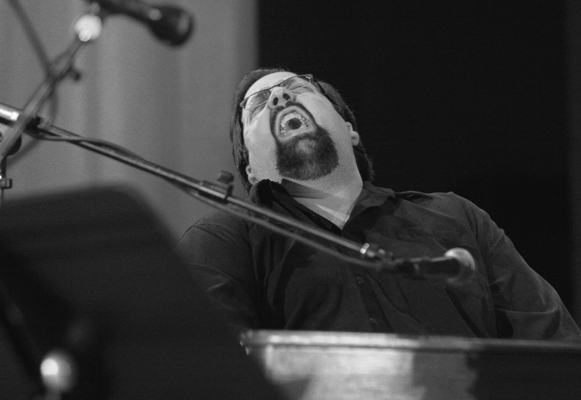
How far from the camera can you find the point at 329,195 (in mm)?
1967

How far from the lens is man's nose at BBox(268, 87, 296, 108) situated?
203 cm

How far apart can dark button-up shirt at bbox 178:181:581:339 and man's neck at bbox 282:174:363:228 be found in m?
0.10

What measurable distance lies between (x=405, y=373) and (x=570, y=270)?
1818 millimetres

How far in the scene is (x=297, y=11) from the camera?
249 cm

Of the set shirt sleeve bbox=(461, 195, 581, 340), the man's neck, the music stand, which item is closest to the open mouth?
the man's neck

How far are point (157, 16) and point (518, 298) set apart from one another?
120cm

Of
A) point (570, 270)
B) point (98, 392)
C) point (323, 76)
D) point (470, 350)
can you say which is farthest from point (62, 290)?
point (570, 270)

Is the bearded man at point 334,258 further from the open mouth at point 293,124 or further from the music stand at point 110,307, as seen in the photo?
the music stand at point 110,307

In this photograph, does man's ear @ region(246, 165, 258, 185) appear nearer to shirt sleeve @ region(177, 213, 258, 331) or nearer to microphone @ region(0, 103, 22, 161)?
shirt sleeve @ region(177, 213, 258, 331)

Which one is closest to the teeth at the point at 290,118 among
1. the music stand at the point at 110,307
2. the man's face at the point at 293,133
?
the man's face at the point at 293,133

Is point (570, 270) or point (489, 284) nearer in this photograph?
point (489, 284)

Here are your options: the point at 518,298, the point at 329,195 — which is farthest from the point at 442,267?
the point at 329,195

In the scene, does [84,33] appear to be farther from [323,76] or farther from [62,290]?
[323,76]

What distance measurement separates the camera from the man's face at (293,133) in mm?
1960
